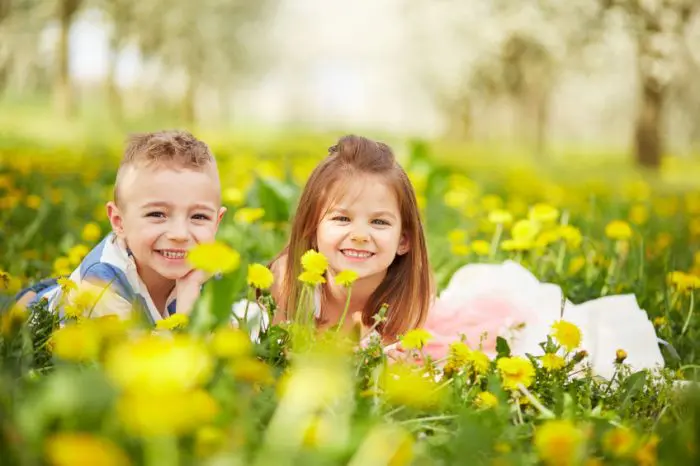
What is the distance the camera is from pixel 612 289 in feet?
8.50

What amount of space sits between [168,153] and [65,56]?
39.3 feet

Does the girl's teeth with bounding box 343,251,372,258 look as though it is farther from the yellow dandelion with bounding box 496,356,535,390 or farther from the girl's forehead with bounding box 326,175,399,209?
the yellow dandelion with bounding box 496,356,535,390

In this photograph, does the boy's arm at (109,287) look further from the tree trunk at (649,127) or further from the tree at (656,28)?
the tree trunk at (649,127)

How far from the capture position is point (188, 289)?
2.01m

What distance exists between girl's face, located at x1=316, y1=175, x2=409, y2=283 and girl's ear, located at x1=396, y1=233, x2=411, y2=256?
0.49ft

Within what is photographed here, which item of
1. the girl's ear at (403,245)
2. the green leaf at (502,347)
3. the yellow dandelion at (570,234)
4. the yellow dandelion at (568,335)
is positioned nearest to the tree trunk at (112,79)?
the yellow dandelion at (570,234)

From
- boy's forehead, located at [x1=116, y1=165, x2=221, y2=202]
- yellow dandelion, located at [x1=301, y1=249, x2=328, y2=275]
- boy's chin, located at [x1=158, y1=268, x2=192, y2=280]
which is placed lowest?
boy's chin, located at [x1=158, y1=268, x2=192, y2=280]

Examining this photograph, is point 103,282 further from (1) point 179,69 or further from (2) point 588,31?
(1) point 179,69

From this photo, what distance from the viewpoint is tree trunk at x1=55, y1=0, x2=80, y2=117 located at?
12586mm

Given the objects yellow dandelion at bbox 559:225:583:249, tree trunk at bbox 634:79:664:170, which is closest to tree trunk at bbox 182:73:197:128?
tree trunk at bbox 634:79:664:170

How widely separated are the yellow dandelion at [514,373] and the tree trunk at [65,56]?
12648 millimetres

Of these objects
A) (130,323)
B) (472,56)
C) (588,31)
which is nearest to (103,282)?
(130,323)

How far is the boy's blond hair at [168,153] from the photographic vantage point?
1915mm

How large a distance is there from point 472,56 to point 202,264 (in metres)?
14.1
